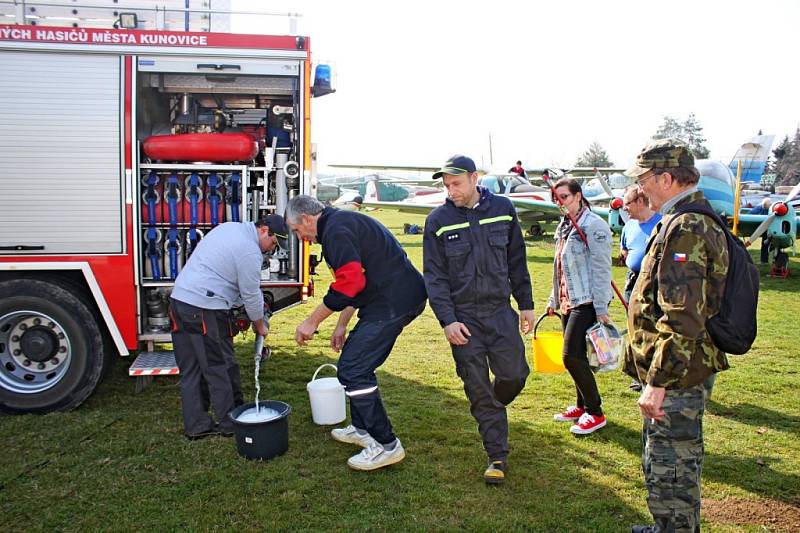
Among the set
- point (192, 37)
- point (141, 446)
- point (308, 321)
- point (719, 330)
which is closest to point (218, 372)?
point (141, 446)

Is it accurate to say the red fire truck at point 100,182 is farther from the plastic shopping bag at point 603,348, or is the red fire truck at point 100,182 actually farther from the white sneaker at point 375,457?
the plastic shopping bag at point 603,348

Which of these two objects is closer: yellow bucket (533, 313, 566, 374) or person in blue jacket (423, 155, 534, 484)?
person in blue jacket (423, 155, 534, 484)

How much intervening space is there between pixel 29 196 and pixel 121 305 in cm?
112

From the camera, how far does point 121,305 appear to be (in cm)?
517

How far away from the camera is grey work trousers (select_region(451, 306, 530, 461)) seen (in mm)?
3943

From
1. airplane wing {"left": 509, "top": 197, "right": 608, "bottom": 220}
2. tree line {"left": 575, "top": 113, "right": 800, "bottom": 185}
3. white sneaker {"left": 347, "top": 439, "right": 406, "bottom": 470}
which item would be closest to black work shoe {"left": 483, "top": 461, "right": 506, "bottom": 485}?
white sneaker {"left": 347, "top": 439, "right": 406, "bottom": 470}

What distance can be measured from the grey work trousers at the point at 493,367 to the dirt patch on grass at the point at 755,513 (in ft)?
4.19

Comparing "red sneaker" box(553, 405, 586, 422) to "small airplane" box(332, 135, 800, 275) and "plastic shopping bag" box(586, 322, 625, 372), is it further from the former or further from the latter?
"small airplane" box(332, 135, 800, 275)

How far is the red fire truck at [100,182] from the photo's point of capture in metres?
4.98

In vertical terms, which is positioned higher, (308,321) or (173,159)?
(173,159)

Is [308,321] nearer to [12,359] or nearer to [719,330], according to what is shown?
[719,330]

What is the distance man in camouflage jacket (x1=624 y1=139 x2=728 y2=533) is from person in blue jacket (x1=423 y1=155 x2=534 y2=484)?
1023mm

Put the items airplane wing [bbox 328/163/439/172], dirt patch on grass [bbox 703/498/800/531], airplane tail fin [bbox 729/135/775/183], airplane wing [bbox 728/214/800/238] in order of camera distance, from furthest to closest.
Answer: airplane tail fin [bbox 729/135/775/183], airplane wing [bbox 328/163/439/172], airplane wing [bbox 728/214/800/238], dirt patch on grass [bbox 703/498/800/531]

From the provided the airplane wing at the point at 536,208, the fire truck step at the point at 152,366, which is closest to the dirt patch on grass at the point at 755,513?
the fire truck step at the point at 152,366
